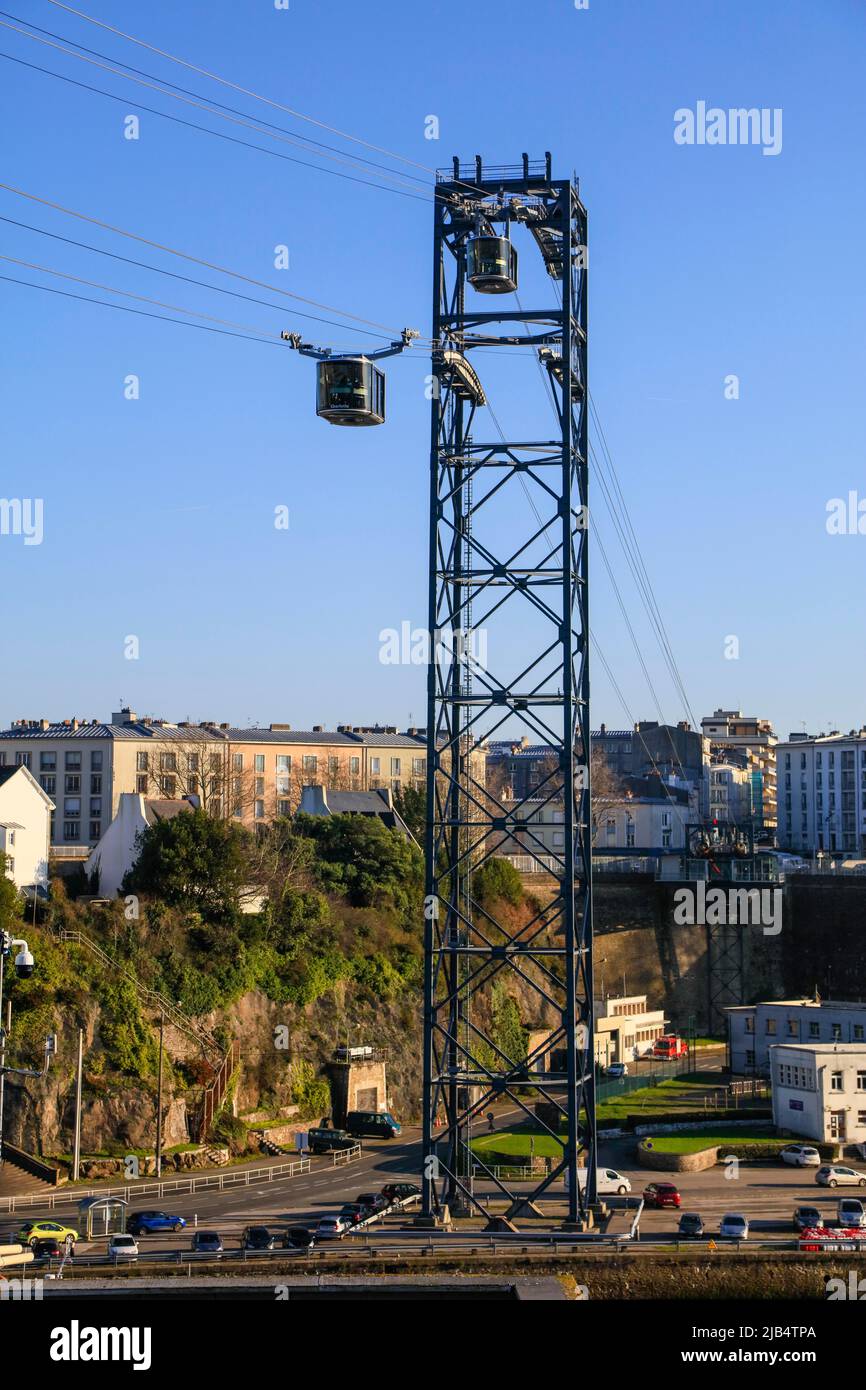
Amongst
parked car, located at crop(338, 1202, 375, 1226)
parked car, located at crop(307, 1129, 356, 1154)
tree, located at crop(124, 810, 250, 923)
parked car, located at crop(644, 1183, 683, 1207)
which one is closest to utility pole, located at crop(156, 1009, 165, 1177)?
parked car, located at crop(307, 1129, 356, 1154)

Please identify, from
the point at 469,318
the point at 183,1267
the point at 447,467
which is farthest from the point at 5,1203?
the point at 469,318

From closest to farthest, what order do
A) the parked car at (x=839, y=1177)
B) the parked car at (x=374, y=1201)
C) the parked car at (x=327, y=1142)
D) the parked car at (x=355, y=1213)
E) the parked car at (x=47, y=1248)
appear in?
1. the parked car at (x=47, y=1248)
2. the parked car at (x=355, y=1213)
3. the parked car at (x=374, y=1201)
4. the parked car at (x=839, y=1177)
5. the parked car at (x=327, y=1142)

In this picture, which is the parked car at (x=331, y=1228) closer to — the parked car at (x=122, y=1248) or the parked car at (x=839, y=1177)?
the parked car at (x=122, y=1248)

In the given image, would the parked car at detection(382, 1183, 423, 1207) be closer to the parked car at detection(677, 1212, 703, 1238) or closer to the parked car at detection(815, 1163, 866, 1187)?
the parked car at detection(677, 1212, 703, 1238)

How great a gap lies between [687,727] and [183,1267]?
90545 mm

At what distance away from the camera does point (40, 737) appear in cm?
7650

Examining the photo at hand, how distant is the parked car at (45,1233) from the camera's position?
103ft

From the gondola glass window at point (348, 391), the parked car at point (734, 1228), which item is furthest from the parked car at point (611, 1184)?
the gondola glass window at point (348, 391)

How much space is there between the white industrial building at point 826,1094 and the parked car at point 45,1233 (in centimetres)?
2298

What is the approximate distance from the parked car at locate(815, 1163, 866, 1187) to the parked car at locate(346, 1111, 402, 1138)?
46.7 ft

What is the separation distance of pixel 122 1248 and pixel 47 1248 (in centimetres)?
202

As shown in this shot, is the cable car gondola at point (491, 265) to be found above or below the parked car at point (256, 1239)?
above

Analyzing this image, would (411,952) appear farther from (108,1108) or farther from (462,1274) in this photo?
(462,1274)
